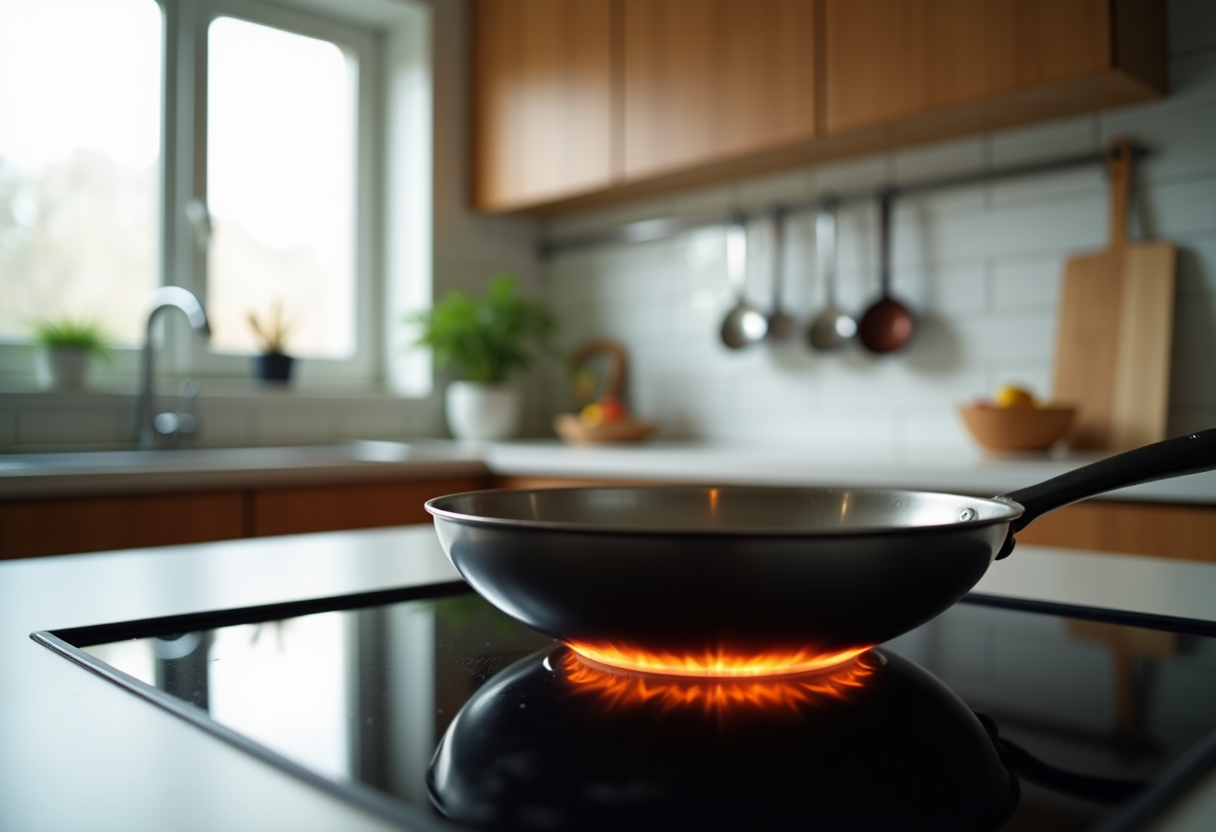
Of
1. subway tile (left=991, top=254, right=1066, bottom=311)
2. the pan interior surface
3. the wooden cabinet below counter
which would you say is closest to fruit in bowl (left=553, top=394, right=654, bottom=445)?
the wooden cabinet below counter

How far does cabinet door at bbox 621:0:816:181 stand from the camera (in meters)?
2.03

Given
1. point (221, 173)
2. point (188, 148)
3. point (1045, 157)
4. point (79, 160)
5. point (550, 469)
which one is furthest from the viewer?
point (221, 173)

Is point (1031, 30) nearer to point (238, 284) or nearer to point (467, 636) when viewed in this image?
point (467, 636)

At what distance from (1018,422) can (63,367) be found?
1972 millimetres

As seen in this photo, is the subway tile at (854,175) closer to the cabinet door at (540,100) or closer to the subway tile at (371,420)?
the cabinet door at (540,100)

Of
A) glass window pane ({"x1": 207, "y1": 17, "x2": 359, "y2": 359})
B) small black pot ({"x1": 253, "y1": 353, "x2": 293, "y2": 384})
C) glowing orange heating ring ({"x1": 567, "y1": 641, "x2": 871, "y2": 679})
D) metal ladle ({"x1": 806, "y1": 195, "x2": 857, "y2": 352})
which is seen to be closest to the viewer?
glowing orange heating ring ({"x1": 567, "y1": 641, "x2": 871, "y2": 679})

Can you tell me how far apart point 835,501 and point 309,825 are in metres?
0.35

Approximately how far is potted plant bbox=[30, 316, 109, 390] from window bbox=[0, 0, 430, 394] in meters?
0.09

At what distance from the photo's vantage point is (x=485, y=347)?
8.68ft

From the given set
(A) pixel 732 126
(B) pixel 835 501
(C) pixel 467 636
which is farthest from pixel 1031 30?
(C) pixel 467 636

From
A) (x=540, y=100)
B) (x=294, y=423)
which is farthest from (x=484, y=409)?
(x=540, y=100)

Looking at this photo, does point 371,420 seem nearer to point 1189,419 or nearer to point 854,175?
point 854,175

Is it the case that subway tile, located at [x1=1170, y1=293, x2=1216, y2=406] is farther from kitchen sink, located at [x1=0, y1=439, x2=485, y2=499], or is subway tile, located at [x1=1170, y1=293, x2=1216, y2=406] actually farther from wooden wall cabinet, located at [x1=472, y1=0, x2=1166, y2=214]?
kitchen sink, located at [x1=0, y1=439, x2=485, y2=499]

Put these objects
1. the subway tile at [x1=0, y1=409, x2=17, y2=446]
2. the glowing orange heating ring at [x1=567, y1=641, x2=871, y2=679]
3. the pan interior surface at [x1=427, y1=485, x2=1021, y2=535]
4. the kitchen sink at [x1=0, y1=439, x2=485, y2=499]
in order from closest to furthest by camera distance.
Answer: the glowing orange heating ring at [x1=567, y1=641, x2=871, y2=679]
the pan interior surface at [x1=427, y1=485, x2=1021, y2=535]
the kitchen sink at [x1=0, y1=439, x2=485, y2=499]
the subway tile at [x1=0, y1=409, x2=17, y2=446]
